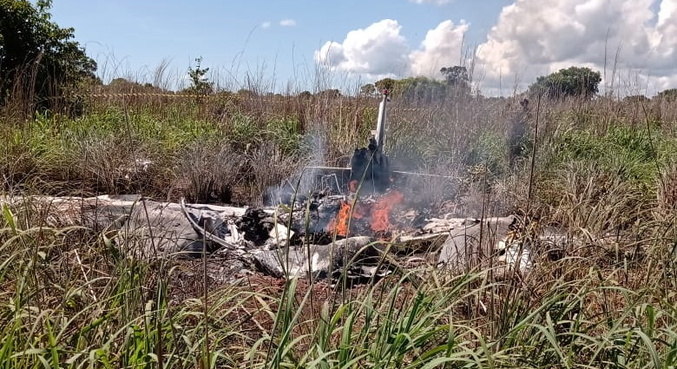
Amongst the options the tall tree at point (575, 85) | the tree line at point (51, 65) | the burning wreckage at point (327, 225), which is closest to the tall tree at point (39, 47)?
the tree line at point (51, 65)

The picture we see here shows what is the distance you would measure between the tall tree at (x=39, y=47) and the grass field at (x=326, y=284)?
2.27 ft

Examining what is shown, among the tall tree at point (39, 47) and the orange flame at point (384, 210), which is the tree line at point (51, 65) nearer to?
the tall tree at point (39, 47)

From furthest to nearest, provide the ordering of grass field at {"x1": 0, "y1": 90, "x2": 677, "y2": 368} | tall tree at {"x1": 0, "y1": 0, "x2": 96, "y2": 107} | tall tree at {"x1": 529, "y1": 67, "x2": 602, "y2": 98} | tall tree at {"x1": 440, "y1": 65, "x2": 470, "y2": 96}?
1. tall tree at {"x1": 529, "y1": 67, "x2": 602, "y2": 98}
2. tall tree at {"x1": 0, "y1": 0, "x2": 96, "y2": 107}
3. tall tree at {"x1": 440, "y1": 65, "x2": 470, "y2": 96}
4. grass field at {"x1": 0, "y1": 90, "x2": 677, "y2": 368}

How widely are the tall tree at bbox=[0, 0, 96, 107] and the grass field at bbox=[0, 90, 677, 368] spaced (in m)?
0.69

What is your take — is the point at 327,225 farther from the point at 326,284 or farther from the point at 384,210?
the point at 326,284

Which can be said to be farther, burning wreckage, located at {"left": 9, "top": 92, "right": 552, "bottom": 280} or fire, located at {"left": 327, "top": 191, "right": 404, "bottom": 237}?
fire, located at {"left": 327, "top": 191, "right": 404, "bottom": 237}

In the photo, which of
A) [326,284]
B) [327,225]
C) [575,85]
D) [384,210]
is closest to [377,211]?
[384,210]

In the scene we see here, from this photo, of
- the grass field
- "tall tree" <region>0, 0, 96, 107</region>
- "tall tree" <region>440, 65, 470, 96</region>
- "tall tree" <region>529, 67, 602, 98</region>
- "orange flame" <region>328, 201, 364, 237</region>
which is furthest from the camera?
"tall tree" <region>529, 67, 602, 98</region>

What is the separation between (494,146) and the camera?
22.6 feet

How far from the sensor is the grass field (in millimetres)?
1879

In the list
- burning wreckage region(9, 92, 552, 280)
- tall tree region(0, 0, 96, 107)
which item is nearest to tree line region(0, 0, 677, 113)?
tall tree region(0, 0, 96, 107)

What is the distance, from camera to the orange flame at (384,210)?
5.06 m

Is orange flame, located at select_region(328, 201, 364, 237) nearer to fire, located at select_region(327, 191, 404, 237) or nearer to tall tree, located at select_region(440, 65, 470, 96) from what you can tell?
fire, located at select_region(327, 191, 404, 237)

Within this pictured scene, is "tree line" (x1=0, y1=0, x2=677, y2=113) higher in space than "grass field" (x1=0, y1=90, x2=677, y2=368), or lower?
higher
